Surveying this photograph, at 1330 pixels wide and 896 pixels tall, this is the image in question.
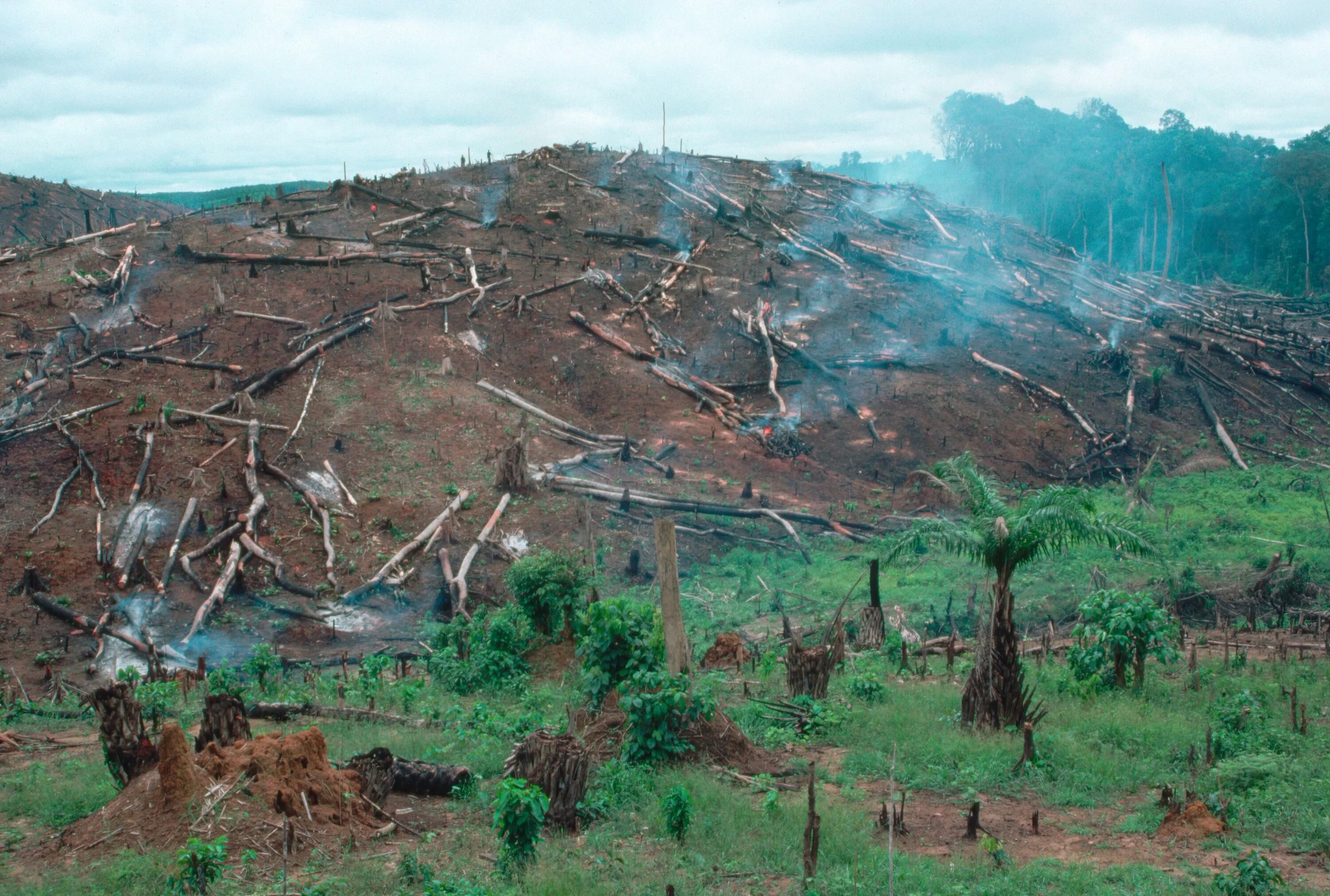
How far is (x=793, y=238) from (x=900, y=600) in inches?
847

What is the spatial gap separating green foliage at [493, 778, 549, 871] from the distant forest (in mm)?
47048

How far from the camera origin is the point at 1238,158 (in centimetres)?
6216

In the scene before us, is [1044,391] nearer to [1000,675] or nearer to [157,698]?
[1000,675]

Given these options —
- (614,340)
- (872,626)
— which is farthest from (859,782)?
(614,340)

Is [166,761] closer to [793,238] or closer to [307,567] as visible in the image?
[307,567]

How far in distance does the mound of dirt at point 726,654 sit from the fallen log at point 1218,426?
1908 centimetres

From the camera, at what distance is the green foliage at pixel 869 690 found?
1147 centimetres

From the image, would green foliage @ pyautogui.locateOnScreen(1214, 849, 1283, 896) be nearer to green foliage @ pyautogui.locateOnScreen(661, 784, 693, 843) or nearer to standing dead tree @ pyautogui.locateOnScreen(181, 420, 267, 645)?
green foliage @ pyautogui.locateOnScreen(661, 784, 693, 843)

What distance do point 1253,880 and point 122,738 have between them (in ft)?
27.1

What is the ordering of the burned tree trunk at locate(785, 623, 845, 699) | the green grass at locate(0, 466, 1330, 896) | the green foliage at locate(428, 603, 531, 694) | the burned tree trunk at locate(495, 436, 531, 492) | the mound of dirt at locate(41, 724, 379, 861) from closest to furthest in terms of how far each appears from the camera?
the green grass at locate(0, 466, 1330, 896)
the mound of dirt at locate(41, 724, 379, 861)
the burned tree trunk at locate(785, 623, 845, 699)
the green foliage at locate(428, 603, 531, 694)
the burned tree trunk at locate(495, 436, 531, 492)

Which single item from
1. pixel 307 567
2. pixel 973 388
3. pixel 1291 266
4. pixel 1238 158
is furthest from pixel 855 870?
pixel 1238 158

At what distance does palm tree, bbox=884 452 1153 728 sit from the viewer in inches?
372

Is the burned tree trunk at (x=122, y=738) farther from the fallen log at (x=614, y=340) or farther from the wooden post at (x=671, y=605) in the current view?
the fallen log at (x=614, y=340)

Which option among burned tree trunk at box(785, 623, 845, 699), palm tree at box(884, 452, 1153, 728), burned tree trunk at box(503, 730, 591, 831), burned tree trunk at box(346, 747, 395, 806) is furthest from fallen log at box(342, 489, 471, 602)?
palm tree at box(884, 452, 1153, 728)
